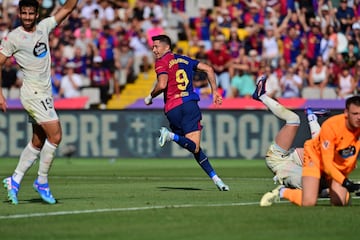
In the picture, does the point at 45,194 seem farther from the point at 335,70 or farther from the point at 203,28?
the point at 203,28

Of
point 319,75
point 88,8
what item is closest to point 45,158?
point 319,75

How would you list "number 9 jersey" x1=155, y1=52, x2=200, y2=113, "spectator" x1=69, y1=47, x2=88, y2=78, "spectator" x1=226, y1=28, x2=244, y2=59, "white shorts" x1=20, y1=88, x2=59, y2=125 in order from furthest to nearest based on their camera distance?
"spectator" x1=69, y1=47, x2=88, y2=78 < "spectator" x1=226, y1=28, x2=244, y2=59 < "number 9 jersey" x1=155, y1=52, x2=200, y2=113 < "white shorts" x1=20, y1=88, x2=59, y2=125

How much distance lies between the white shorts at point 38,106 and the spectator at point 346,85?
1630 centimetres

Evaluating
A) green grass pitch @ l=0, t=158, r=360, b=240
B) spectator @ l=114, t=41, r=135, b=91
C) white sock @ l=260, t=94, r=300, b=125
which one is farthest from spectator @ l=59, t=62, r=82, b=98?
white sock @ l=260, t=94, r=300, b=125

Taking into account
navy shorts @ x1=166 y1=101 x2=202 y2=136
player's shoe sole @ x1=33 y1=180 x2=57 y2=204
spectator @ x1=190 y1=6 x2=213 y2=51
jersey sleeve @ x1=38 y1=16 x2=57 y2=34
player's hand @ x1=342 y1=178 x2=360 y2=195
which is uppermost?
jersey sleeve @ x1=38 y1=16 x2=57 y2=34

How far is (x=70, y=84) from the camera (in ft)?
103

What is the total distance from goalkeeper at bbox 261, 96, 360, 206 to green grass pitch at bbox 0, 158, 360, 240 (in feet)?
0.61

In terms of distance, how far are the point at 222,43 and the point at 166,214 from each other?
19.3 metres

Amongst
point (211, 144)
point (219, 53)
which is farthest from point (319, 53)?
point (211, 144)

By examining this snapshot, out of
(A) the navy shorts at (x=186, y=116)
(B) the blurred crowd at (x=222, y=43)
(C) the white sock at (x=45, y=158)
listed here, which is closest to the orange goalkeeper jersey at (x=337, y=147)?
(C) the white sock at (x=45, y=158)

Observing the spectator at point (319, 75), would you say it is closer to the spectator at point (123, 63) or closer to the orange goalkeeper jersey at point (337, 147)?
the spectator at point (123, 63)

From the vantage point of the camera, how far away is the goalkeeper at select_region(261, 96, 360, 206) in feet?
39.3

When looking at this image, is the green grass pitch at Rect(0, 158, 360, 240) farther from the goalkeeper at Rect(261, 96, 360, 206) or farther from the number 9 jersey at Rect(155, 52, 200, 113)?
the number 9 jersey at Rect(155, 52, 200, 113)

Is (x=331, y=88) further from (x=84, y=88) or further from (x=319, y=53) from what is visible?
(x=84, y=88)
